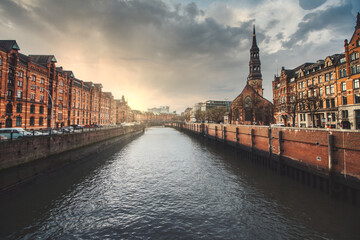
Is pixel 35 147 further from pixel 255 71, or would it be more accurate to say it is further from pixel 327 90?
pixel 255 71

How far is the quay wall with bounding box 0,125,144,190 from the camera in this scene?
15.1 meters

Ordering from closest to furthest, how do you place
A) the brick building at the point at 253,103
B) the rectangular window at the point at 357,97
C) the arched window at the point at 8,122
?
the rectangular window at the point at 357,97 < the arched window at the point at 8,122 < the brick building at the point at 253,103

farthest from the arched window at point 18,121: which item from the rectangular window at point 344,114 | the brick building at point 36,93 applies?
the rectangular window at point 344,114

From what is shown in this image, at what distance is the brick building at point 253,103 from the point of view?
187 ft

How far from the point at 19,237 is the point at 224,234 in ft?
37.5

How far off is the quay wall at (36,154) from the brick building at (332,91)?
3909 cm

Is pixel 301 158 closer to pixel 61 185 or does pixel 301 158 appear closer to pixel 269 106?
pixel 61 185

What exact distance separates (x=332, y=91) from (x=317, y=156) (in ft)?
112

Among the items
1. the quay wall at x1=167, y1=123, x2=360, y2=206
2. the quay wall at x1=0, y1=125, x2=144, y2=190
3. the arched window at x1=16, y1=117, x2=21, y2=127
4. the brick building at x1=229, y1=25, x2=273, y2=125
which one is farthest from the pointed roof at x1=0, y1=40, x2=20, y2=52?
the brick building at x1=229, y1=25, x2=273, y2=125

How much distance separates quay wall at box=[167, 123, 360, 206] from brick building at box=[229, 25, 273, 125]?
2530 cm

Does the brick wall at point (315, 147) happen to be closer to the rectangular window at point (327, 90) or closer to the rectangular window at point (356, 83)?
the rectangular window at point (356, 83)

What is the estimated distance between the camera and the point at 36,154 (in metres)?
19.1

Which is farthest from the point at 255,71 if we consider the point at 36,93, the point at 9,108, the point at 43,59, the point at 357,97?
the point at 9,108

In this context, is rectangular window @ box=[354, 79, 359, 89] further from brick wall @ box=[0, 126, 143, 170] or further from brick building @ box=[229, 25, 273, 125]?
brick wall @ box=[0, 126, 143, 170]
